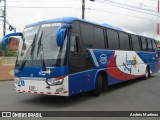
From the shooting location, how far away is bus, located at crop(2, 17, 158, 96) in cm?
919

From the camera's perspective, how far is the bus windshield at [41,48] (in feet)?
30.3

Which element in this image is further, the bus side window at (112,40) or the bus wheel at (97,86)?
the bus side window at (112,40)

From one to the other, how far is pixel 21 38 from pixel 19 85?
5.97 ft

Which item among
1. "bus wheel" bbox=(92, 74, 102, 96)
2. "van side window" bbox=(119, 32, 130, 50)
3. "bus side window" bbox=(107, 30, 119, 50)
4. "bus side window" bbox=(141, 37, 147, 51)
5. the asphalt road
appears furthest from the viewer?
"bus side window" bbox=(141, 37, 147, 51)

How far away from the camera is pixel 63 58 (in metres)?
9.23

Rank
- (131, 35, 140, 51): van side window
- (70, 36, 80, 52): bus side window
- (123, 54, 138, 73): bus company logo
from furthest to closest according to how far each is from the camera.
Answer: (131, 35, 140, 51): van side window < (123, 54, 138, 73): bus company logo < (70, 36, 80, 52): bus side window

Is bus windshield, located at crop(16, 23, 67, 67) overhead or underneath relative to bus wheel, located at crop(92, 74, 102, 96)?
overhead

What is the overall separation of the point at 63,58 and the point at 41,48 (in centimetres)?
93

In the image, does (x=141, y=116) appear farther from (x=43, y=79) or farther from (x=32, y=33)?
(x=32, y=33)

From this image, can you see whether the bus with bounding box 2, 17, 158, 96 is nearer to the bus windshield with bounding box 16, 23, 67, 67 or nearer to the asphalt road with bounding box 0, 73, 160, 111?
the bus windshield with bounding box 16, 23, 67, 67

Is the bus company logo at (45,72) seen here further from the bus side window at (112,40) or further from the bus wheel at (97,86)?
the bus side window at (112,40)

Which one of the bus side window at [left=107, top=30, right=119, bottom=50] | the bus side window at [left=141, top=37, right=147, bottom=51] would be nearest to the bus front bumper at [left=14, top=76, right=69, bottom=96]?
the bus side window at [left=107, top=30, right=119, bottom=50]

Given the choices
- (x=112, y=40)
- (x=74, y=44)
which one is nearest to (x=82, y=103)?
(x=74, y=44)

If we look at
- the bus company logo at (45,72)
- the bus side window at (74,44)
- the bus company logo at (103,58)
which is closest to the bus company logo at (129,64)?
the bus company logo at (103,58)
